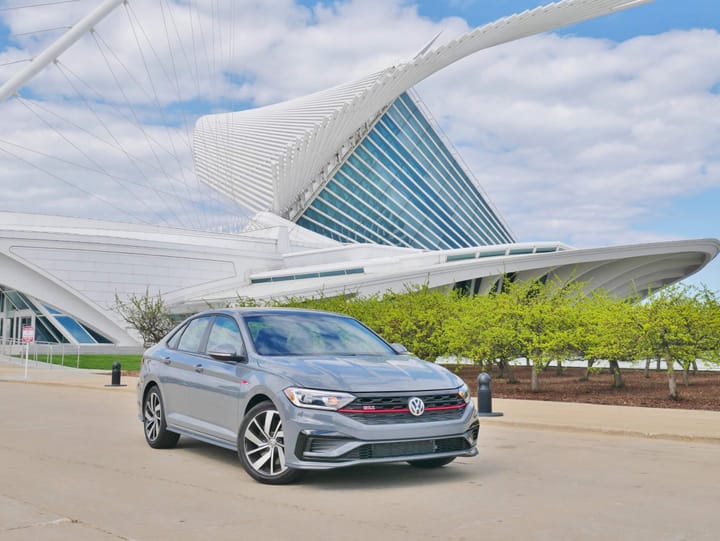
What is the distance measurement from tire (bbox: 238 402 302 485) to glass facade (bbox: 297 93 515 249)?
5698 centimetres

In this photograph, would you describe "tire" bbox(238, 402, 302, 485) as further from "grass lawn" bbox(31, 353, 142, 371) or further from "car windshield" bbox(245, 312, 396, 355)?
"grass lawn" bbox(31, 353, 142, 371)

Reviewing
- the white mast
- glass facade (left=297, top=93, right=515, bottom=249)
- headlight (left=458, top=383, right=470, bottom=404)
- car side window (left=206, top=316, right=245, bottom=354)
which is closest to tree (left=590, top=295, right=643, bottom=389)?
headlight (left=458, top=383, right=470, bottom=404)

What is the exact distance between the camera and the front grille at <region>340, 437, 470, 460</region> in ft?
20.7

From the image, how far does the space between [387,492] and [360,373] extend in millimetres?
983

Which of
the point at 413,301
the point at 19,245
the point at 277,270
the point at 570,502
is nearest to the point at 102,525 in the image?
the point at 570,502

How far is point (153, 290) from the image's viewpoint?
4928 cm

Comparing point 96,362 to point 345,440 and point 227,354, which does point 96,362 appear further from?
point 345,440

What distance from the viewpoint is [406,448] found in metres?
6.45

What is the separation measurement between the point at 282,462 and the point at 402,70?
189 ft

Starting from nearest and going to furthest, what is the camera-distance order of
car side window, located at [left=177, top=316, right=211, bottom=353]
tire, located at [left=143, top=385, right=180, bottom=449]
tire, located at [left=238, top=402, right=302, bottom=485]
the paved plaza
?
the paved plaza → tire, located at [left=238, top=402, right=302, bottom=485] → car side window, located at [left=177, top=316, right=211, bottom=353] → tire, located at [left=143, top=385, right=180, bottom=449]

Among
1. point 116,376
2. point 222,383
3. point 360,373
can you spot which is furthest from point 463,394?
point 116,376

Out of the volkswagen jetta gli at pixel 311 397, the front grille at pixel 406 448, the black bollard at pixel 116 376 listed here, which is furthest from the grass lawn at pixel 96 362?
the front grille at pixel 406 448

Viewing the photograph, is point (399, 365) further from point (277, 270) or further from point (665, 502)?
point (277, 270)

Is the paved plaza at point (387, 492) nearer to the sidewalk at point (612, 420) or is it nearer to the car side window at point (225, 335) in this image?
the sidewalk at point (612, 420)
